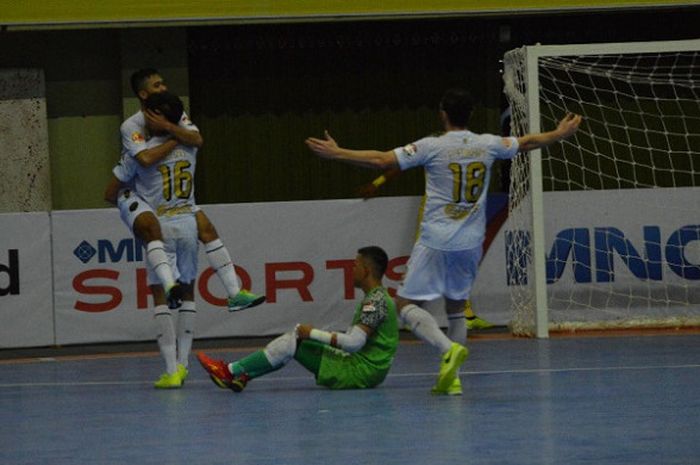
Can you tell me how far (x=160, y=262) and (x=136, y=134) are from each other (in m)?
0.99

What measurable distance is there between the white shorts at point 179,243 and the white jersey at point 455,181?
188cm

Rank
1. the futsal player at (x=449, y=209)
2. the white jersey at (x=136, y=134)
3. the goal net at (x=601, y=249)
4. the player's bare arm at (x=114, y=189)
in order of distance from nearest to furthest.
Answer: the futsal player at (x=449, y=209)
the white jersey at (x=136, y=134)
the player's bare arm at (x=114, y=189)
the goal net at (x=601, y=249)

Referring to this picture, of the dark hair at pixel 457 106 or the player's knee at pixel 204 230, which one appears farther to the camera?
the player's knee at pixel 204 230

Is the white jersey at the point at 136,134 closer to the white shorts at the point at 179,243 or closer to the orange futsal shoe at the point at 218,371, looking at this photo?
the white shorts at the point at 179,243

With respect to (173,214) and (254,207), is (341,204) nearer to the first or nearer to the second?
(254,207)

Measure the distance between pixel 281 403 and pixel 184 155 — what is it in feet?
7.29

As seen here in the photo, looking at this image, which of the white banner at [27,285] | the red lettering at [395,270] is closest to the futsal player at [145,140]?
the white banner at [27,285]

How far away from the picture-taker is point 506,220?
15.9 metres

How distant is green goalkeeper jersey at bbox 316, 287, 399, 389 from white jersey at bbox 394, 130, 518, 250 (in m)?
0.52

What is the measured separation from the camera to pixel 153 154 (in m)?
11.2

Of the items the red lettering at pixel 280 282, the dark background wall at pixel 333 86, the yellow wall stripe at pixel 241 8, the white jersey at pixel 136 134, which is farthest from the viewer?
the dark background wall at pixel 333 86

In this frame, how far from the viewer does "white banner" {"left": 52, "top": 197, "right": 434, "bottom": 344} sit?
15.4m

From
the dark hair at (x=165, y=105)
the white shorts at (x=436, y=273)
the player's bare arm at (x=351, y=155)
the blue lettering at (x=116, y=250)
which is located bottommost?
the white shorts at (x=436, y=273)

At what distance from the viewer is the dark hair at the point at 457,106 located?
10.3 metres
